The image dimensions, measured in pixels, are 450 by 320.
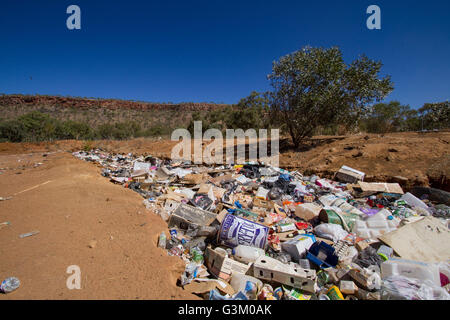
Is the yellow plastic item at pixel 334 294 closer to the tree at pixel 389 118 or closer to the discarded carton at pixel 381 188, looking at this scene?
the discarded carton at pixel 381 188

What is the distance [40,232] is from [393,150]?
845 cm

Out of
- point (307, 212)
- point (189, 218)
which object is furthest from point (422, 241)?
point (189, 218)

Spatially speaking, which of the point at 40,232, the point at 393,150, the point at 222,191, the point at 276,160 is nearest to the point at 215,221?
the point at 222,191

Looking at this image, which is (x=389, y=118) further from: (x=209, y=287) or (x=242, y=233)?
(x=209, y=287)

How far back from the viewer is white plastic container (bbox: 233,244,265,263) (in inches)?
90.0

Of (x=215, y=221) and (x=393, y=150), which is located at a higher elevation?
(x=393, y=150)

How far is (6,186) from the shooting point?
16.5ft

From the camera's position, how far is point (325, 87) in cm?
796

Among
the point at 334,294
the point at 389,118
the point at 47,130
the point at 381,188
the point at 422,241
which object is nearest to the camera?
the point at 334,294

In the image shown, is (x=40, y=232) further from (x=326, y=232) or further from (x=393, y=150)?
(x=393, y=150)

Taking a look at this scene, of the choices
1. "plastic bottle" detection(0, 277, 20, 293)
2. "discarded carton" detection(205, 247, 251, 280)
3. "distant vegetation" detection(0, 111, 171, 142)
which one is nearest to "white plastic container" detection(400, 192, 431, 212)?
"discarded carton" detection(205, 247, 251, 280)

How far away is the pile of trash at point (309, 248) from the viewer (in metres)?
1.90

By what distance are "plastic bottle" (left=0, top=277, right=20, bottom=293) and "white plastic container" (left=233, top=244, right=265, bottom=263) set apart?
1948 mm

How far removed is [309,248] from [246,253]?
800mm
